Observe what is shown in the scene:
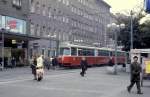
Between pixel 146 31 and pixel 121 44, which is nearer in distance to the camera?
pixel 146 31

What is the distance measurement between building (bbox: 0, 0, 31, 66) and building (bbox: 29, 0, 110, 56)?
2.82 metres

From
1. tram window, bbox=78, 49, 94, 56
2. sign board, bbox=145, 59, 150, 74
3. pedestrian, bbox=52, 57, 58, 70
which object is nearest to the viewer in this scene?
sign board, bbox=145, 59, 150, 74

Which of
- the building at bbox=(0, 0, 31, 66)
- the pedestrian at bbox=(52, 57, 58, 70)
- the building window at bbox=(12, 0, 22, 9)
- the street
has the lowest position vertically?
the street

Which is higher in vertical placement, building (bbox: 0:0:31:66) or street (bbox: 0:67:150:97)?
building (bbox: 0:0:31:66)

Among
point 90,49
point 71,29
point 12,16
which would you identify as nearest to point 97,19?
point 71,29

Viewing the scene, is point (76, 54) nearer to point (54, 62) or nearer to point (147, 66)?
point (54, 62)

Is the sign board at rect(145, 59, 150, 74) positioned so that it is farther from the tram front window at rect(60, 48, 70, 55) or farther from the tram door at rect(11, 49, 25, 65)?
the tram door at rect(11, 49, 25, 65)

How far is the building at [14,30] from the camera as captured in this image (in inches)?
1965

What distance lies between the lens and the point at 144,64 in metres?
25.7

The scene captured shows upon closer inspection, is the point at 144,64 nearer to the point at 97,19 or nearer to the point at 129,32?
the point at 129,32

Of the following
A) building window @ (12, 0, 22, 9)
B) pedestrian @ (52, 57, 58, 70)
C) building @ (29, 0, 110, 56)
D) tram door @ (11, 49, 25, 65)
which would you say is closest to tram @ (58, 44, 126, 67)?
pedestrian @ (52, 57, 58, 70)

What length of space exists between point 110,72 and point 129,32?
1120cm

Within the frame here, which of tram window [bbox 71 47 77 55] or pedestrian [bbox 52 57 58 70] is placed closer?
pedestrian [bbox 52 57 58 70]

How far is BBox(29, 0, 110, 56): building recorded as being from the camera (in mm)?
63312
